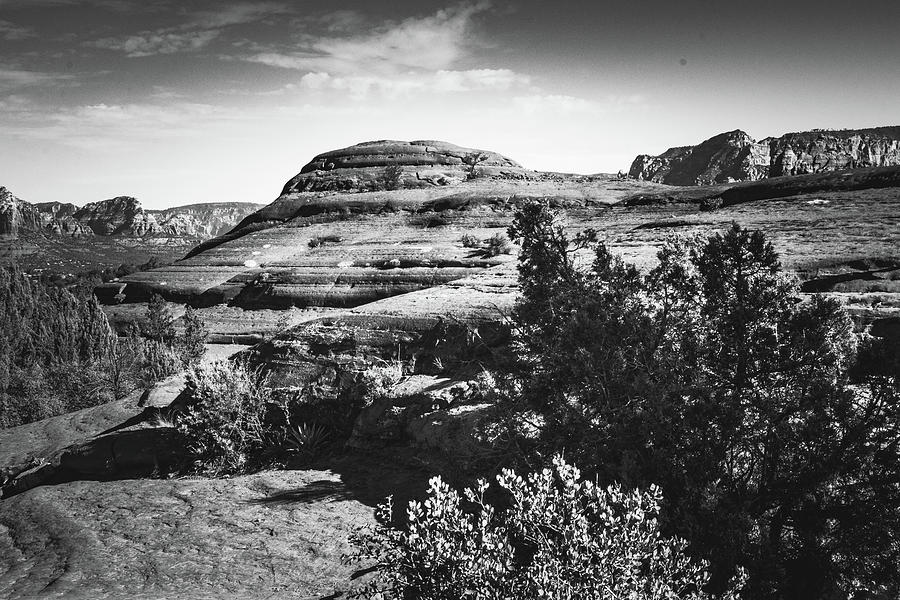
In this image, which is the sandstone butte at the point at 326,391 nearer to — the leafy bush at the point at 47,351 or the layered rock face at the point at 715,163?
the leafy bush at the point at 47,351

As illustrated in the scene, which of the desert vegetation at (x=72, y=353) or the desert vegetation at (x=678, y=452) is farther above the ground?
the desert vegetation at (x=678, y=452)

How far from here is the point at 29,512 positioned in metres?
6.48

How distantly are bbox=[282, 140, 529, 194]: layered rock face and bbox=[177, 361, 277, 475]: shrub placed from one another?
3728 cm

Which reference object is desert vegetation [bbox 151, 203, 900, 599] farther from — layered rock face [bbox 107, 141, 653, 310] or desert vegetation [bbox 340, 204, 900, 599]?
layered rock face [bbox 107, 141, 653, 310]

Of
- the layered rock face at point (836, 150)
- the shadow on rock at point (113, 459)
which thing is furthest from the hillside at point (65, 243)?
the layered rock face at point (836, 150)

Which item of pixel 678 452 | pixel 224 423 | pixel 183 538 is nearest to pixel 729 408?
pixel 678 452

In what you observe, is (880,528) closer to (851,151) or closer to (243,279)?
(243,279)

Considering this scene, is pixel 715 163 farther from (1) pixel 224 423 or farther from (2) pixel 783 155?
(1) pixel 224 423

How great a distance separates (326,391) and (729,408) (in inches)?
253

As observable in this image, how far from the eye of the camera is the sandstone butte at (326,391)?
200 inches

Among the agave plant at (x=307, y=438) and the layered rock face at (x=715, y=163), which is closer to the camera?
the agave plant at (x=307, y=438)

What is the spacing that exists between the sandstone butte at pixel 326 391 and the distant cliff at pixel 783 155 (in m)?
81.9

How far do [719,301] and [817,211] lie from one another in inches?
705

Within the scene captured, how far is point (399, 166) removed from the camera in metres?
48.2
